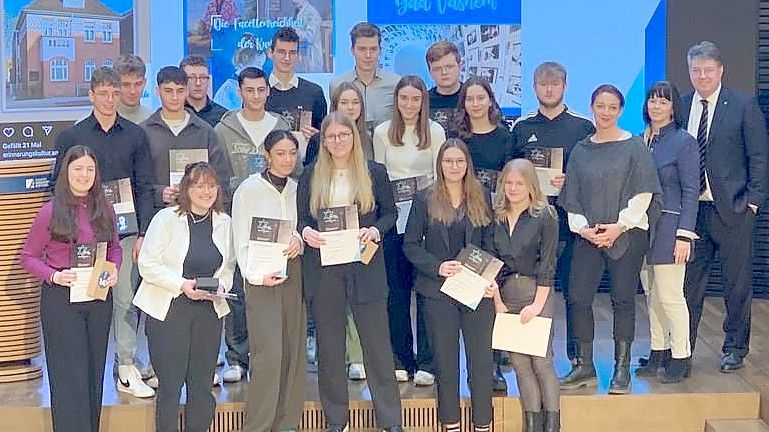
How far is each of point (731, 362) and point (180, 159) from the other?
9.70 feet

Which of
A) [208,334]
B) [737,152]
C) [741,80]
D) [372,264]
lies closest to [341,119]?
[372,264]

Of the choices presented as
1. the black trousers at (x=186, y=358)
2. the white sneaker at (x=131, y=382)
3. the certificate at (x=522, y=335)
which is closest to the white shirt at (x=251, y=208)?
the black trousers at (x=186, y=358)

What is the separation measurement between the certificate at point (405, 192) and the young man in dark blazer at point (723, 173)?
55.8 inches

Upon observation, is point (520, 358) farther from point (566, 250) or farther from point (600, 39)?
point (600, 39)

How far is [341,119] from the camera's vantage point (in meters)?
5.92

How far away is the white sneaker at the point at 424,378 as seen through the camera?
6.56 meters

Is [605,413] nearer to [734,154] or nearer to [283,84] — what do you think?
[734,154]

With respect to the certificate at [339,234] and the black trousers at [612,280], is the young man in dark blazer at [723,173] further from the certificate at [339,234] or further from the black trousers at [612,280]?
the certificate at [339,234]

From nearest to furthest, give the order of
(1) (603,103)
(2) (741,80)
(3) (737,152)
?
1. (1) (603,103)
2. (3) (737,152)
3. (2) (741,80)

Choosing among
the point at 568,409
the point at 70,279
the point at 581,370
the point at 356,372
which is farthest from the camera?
the point at 356,372

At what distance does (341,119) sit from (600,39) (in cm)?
301

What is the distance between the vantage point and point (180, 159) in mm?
6293

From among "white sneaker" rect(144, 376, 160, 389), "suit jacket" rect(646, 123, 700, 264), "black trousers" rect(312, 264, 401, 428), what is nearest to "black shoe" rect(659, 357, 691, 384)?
"suit jacket" rect(646, 123, 700, 264)

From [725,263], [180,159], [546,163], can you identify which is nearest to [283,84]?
[180,159]
